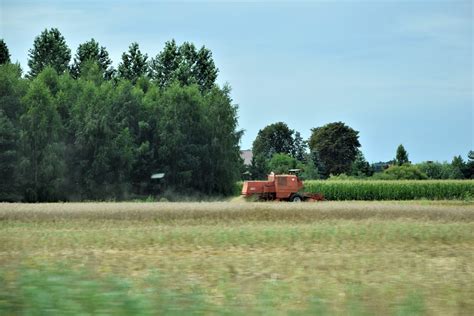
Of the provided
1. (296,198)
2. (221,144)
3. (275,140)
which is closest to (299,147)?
(275,140)

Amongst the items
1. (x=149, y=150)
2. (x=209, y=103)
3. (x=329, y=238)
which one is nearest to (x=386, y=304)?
(x=329, y=238)

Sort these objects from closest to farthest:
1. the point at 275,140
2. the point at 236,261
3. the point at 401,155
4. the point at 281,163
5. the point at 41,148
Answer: the point at 236,261, the point at 41,148, the point at 281,163, the point at 401,155, the point at 275,140

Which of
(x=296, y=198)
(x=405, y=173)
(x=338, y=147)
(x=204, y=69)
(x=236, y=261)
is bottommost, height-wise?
(x=236, y=261)

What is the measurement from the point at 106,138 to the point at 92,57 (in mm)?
21203

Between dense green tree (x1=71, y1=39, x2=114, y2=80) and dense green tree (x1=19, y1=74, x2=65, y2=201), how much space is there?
19858 millimetres

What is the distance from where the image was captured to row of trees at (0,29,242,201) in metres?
55.9

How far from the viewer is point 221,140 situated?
216 feet

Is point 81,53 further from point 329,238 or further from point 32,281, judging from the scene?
point 32,281

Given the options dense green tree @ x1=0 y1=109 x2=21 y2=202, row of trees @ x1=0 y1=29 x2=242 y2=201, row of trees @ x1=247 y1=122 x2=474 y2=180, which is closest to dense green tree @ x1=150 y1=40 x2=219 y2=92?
row of trees @ x1=0 y1=29 x2=242 y2=201

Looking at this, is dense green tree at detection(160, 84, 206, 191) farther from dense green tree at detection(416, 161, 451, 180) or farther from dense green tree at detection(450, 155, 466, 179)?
dense green tree at detection(450, 155, 466, 179)

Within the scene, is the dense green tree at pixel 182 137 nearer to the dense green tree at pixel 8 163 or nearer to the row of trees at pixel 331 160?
the dense green tree at pixel 8 163

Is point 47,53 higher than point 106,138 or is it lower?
higher

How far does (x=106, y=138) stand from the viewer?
59156 millimetres

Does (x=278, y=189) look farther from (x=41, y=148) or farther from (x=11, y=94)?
(x=11, y=94)
